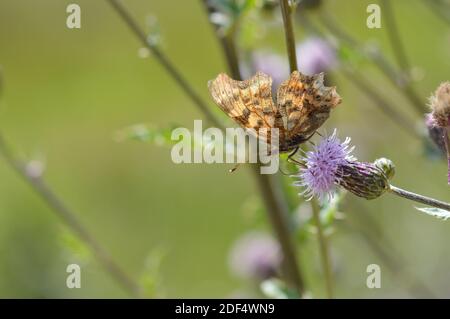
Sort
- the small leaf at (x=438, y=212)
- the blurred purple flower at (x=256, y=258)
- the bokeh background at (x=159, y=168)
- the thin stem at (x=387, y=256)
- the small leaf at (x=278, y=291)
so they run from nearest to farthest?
the small leaf at (x=438, y=212)
the small leaf at (x=278, y=291)
the thin stem at (x=387, y=256)
the blurred purple flower at (x=256, y=258)
the bokeh background at (x=159, y=168)

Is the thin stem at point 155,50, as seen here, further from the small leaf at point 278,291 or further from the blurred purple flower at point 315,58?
the blurred purple flower at point 315,58

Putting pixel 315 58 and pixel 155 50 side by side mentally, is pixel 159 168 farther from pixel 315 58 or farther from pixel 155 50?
pixel 155 50

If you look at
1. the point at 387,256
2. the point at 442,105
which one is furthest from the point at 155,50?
the point at 387,256

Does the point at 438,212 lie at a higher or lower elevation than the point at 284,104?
lower

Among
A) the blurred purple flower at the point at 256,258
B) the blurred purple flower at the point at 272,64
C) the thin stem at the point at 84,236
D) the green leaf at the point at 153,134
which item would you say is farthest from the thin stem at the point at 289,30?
the blurred purple flower at the point at 256,258

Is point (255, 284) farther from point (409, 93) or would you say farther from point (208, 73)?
point (208, 73)

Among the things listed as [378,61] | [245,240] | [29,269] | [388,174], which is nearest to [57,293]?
[29,269]
